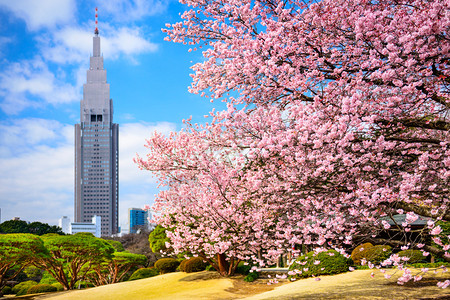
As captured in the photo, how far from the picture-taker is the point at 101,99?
123125mm

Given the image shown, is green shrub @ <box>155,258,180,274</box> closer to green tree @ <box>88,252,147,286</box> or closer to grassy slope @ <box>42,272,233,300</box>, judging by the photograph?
green tree @ <box>88,252,147,286</box>

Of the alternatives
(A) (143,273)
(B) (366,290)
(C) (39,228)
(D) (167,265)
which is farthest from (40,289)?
(C) (39,228)

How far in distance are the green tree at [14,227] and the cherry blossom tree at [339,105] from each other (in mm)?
52506

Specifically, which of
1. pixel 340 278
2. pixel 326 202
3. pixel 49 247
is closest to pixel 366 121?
pixel 326 202

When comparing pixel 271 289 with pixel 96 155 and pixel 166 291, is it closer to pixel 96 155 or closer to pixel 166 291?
pixel 166 291

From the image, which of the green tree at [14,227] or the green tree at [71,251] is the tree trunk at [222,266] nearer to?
the green tree at [71,251]

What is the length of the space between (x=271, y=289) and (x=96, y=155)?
116 metres

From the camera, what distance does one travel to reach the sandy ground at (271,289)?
1003 cm

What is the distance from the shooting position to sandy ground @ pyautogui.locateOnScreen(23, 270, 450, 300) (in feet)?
32.9

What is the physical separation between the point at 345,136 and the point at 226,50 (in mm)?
3211

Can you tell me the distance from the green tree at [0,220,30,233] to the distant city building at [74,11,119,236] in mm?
65962

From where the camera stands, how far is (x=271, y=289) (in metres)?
14.3

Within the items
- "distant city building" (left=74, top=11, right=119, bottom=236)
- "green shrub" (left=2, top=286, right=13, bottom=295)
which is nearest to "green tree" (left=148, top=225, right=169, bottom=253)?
"green shrub" (left=2, top=286, right=13, bottom=295)

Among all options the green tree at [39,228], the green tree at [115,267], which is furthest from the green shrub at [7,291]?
the green tree at [39,228]
